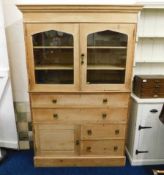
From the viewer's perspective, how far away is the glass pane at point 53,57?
1.98 meters

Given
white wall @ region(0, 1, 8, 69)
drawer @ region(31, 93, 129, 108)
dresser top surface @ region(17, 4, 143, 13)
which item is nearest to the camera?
dresser top surface @ region(17, 4, 143, 13)

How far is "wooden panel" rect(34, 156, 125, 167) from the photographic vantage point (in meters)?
2.30

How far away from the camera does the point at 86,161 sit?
2.32 meters

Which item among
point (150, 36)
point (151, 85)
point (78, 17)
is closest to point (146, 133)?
point (151, 85)

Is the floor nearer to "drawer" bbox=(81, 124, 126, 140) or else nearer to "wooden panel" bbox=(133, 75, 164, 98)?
"drawer" bbox=(81, 124, 126, 140)

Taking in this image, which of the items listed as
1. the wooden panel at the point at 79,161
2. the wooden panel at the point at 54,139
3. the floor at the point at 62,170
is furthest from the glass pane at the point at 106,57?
the floor at the point at 62,170

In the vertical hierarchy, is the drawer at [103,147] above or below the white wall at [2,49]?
below

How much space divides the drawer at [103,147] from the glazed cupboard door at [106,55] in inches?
25.8

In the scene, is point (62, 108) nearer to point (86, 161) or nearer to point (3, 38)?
point (86, 161)

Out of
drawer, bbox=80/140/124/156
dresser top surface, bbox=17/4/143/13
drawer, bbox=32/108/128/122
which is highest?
dresser top surface, bbox=17/4/143/13

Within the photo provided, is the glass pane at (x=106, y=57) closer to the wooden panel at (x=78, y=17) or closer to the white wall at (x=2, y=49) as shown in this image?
the wooden panel at (x=78, y=17)

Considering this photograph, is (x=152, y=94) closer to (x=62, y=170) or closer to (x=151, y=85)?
(x=151, y=85)

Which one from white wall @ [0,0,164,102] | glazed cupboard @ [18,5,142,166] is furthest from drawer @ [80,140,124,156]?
white wall @ [0,0,164,102]

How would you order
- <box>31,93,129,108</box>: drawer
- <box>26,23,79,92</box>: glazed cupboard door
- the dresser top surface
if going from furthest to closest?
1. <box>31,93,129,108</box>: drawer
2. <box>26,23,79,92</box>: glazed cupboard door
3. the dresser top surface
